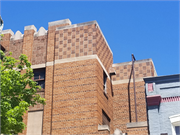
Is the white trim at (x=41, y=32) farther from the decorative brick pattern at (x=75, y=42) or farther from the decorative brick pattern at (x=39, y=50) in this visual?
the decorative brick pattern at (x=75, y=42)

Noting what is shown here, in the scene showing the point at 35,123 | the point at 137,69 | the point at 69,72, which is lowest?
the point at 35,123

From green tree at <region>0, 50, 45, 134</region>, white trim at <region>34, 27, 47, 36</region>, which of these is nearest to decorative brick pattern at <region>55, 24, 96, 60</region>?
white trim at <region>34, 27, 47, 36</region>

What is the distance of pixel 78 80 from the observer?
23266 millimetres

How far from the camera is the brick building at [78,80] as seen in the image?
2216cm

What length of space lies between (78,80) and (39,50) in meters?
4.73

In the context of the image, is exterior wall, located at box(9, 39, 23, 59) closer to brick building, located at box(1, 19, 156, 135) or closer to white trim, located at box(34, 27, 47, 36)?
brick building, located at box(1, 19, 156, 135)

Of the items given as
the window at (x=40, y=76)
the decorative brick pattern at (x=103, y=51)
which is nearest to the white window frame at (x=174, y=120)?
the decorative brick pattern at (x=103, y=51)

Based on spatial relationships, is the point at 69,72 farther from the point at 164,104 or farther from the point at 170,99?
the point at 170,99

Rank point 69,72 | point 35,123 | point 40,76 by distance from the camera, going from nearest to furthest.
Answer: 1. point 35,123
2. point 69,72
3. point 40,76

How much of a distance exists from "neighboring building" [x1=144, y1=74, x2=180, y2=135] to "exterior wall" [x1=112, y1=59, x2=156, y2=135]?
7415 mm

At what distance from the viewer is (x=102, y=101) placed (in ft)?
78.7

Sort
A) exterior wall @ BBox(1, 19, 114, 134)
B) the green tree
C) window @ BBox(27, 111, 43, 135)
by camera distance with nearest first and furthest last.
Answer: the green tree → exterior wall @ BBox(1, 19, 114, 134) → window @ BBox(27, 111, 43, 135)

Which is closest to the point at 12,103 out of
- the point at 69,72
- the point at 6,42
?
the point at 69,72

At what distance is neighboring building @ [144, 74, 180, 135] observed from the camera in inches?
702
